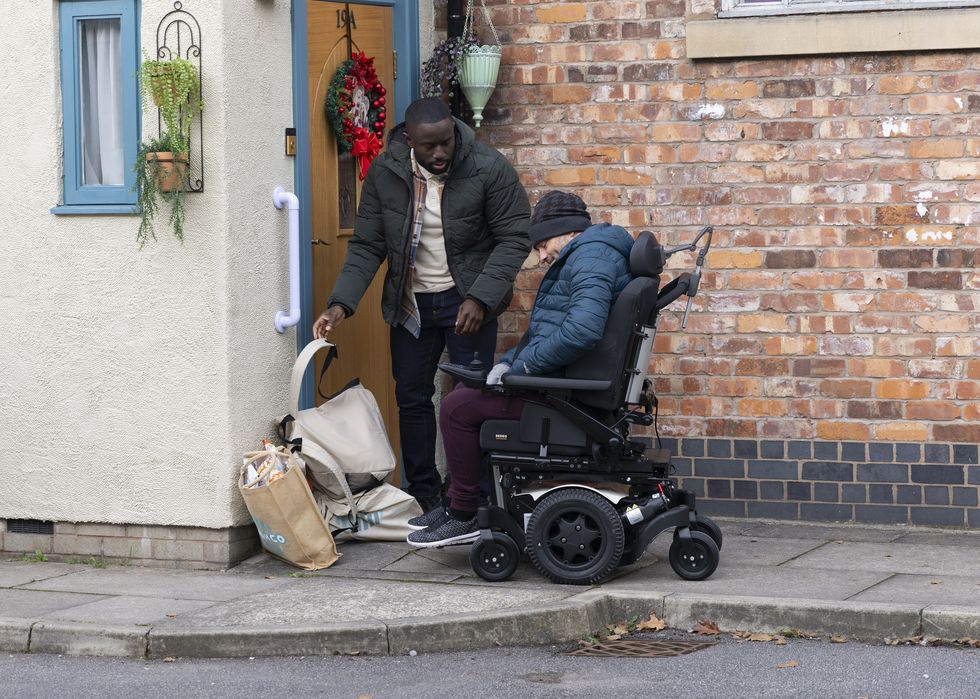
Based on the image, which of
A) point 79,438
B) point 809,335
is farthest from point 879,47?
point 79,438

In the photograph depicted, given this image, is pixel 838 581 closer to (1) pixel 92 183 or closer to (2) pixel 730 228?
(2) pixel 730 228

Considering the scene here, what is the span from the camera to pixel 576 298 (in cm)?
652

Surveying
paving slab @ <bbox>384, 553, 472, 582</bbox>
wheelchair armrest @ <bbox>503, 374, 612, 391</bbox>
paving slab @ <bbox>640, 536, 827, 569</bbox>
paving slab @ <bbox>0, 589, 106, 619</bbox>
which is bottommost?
paving slab @ <bbox>0, 589, 106, 619</bbox>

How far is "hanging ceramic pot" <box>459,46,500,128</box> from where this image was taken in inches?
319

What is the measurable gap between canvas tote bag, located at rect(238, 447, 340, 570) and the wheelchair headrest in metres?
1.76

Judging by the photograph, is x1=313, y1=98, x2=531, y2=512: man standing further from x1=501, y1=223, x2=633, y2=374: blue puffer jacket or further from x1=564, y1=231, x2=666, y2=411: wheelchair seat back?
x1=564, y1=231, x2=666, y2=411: wheelchair seat back

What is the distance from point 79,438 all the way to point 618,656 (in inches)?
116

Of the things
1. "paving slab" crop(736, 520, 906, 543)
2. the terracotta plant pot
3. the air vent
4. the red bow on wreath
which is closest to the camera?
the terracotta plant pot

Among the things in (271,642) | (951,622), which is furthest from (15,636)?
(951,622)

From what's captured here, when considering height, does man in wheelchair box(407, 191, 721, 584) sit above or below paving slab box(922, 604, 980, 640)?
above

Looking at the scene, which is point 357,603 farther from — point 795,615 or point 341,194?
point 341,194

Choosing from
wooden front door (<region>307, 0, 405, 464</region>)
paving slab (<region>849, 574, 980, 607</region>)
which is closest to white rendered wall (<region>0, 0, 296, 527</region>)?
wooden front door (<region>307, 0, 405, 464</region>)

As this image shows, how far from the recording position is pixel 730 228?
8.02 meters

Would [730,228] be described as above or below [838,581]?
above
